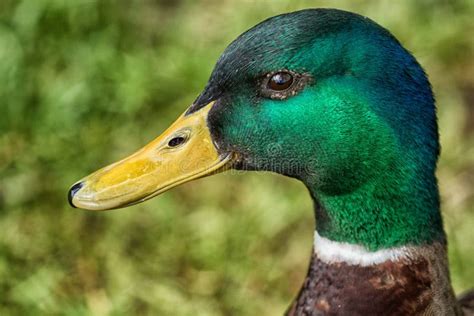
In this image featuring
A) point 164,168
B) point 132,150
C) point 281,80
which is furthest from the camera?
point 132,150

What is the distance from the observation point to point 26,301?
118 inches

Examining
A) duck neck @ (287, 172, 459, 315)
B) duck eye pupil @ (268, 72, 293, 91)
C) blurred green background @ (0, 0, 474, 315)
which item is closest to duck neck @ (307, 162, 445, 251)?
duck neck @ (287, 172, 459, 315)

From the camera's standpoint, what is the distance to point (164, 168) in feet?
6.48

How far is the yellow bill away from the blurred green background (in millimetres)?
1042

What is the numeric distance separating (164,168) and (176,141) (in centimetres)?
6

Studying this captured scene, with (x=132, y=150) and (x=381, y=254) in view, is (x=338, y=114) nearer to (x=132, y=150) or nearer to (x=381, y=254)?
(x=381, y=254)

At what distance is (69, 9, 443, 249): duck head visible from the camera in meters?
1.86

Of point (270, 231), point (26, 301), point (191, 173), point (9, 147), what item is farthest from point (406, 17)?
point (191, 173)

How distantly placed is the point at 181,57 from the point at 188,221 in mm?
776

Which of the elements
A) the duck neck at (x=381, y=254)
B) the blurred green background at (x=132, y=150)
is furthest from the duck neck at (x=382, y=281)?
the blurred green background at (x=132, y=150)

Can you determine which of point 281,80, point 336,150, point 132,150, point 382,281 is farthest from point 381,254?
point 132,150

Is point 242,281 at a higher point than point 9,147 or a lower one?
lower

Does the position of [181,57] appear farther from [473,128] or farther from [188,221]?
[473,128]

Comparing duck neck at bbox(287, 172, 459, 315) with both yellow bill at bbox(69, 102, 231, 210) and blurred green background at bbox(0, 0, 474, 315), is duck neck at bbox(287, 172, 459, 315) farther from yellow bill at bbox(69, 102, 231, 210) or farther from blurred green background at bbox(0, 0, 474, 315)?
blurred green background at bbox(0, 0, 474, 315)
